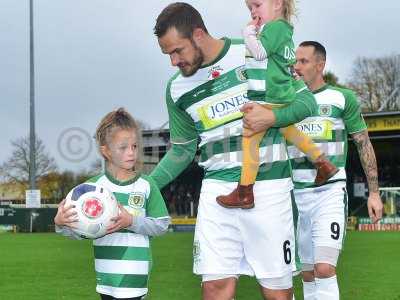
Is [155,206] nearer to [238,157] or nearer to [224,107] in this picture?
[238,157]

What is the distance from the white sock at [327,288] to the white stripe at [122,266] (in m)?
2.09

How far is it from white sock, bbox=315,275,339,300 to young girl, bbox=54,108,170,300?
2.03 meters

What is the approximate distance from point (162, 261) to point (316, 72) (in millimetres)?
7710

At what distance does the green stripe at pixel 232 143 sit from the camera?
4.09 m

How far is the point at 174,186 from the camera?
46188 mm

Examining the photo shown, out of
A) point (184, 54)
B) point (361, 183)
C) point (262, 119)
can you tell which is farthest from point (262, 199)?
point (361, 183)

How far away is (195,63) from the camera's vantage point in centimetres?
405

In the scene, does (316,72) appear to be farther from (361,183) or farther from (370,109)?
(370,109)

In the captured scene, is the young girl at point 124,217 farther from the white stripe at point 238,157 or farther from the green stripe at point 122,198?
the white stripe at point 238,157

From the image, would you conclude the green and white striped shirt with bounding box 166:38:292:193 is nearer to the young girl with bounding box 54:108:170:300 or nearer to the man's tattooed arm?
the young girl with bounding box 54:108:170:300

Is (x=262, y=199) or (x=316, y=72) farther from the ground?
(x=316, y=72)

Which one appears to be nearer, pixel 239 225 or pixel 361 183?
pixel 239 225

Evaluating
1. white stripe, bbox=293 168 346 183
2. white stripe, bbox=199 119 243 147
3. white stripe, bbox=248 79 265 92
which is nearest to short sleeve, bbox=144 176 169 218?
white stripe, bbox=199 119 243 147

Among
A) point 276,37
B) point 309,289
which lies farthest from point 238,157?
point 309,289
